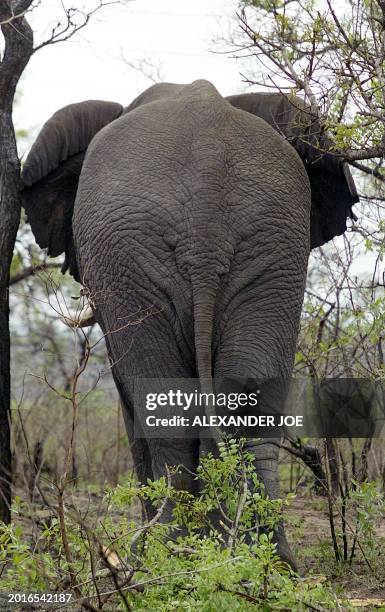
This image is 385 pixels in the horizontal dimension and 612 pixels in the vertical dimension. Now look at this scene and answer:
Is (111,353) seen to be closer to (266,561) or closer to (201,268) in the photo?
(201,268)

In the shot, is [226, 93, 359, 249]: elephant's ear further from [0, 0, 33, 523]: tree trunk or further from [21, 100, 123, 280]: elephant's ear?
[0, 0, 33, 523]: tree trunk

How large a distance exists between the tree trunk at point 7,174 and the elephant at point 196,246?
1022 mm

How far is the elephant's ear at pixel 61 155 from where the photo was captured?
548 centimetres

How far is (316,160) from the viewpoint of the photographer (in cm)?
488

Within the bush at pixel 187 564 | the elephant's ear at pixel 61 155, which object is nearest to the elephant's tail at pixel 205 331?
the bush at pixel 187 564

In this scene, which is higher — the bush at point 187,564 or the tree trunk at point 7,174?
the tree trunk at point 7,174

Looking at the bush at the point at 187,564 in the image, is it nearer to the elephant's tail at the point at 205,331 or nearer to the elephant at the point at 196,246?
the elephant's tail at the point at 205,331

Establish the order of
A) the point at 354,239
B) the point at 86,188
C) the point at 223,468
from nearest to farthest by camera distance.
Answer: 1. the point at 223,468
2. the point at 86,188
3. the point at 354,239

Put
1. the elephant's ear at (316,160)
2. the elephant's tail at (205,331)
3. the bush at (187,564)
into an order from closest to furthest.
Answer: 1. the bush at (187,564)
2. the elephant's tail at (205,331)
3. the elephant's ear at (316,160)

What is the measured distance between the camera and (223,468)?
12.5ft

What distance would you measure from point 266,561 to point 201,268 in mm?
1403

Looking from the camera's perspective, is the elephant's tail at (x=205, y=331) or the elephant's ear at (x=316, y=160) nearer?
the elephant's tail at (x=205, y=331)

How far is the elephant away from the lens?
428 cm

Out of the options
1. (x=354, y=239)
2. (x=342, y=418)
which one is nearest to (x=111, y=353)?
(x=342, y=418)
